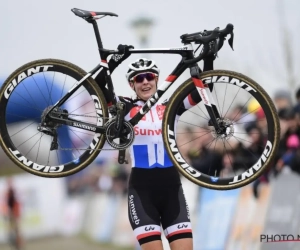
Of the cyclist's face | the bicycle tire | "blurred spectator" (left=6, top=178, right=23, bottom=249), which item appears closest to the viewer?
the bicycle tire

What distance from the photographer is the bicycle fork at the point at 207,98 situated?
8.52 meters

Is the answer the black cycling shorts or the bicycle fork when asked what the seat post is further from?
the black cycling shorts

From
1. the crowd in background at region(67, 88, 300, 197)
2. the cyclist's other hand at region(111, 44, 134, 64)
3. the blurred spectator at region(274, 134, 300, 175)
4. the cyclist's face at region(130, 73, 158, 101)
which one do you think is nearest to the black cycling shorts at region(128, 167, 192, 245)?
the cyclist's face at region(130, 73, 158, 101)

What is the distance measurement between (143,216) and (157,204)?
0.72 feet

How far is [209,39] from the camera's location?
846cm

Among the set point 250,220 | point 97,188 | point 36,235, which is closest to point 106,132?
point 250,220

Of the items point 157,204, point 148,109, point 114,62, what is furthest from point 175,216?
point 114,62

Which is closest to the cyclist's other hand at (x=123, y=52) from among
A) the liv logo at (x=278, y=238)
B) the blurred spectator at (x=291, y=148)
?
the liv logo at (x=278, y=238)

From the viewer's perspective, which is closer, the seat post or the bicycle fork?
the bicycle fork

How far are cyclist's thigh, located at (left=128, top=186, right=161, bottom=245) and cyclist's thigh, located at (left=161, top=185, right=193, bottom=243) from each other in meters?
0.09

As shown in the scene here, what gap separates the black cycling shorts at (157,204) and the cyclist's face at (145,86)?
71 centimetres

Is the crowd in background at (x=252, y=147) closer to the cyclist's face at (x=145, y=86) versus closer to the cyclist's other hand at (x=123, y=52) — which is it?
the cyclist's face at (x=145, y=86)

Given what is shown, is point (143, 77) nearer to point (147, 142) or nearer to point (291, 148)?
point (147, 142)

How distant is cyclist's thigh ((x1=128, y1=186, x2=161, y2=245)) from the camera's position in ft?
29.4
